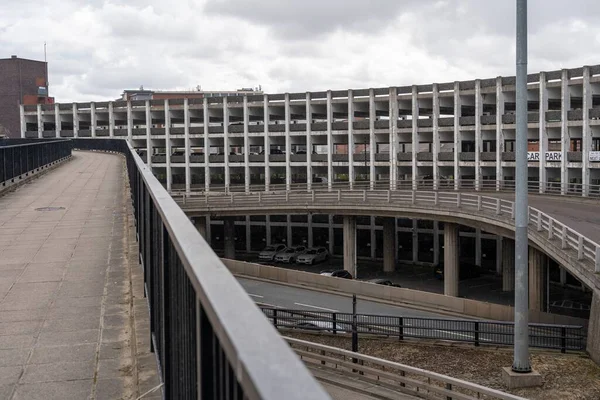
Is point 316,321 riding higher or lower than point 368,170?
lower

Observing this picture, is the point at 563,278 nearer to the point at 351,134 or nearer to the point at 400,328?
the point at 351,134

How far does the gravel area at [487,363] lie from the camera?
20.0 metres

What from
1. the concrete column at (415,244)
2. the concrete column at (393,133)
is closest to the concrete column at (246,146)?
the concrete column at (393,133)

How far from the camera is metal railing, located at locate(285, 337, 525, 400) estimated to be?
17766 mm

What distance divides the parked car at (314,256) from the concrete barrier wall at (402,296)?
19.9m

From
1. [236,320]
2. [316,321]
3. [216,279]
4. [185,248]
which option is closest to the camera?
[236,320]

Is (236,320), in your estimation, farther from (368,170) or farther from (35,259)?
(368,170)

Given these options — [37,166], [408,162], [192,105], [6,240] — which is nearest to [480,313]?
[37,166]

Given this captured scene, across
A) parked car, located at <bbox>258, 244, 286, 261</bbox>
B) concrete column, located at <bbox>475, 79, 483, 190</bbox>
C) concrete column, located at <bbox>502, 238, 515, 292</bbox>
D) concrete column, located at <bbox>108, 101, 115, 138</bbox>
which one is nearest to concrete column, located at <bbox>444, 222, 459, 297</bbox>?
concrete column, located at <bbox>502, 238, 515, 292</bbox>

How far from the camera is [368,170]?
68625 millimetres

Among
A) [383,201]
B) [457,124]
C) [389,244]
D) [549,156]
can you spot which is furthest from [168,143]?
[549,156]

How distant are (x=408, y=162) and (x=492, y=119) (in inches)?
362

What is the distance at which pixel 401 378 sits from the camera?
19.2 metres

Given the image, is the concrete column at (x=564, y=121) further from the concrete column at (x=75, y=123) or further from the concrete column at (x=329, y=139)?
the concrete column at (x=75, y=123)
